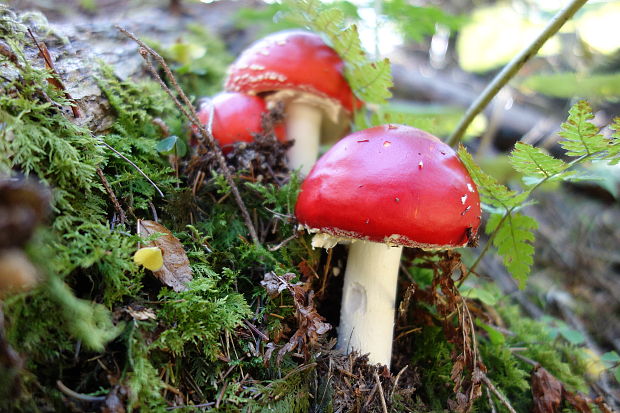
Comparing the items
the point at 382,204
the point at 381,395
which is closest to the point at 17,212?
the point at 382,204

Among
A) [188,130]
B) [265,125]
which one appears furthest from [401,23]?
[188,130]

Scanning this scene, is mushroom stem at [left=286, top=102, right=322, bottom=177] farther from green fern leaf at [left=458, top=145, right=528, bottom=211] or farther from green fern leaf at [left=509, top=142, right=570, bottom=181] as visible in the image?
green fern leaf at [left=509, top=142, right=570, bottom=181]

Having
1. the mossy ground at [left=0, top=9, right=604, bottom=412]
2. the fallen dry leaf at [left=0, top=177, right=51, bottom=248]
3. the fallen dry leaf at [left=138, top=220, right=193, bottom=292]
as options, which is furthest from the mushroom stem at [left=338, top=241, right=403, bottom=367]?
the fallen dry leaf at [left=0, top=177, right=51, bottom=248]

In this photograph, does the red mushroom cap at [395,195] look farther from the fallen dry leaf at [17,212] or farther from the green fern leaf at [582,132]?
the fallen dry leaf at [17,212]

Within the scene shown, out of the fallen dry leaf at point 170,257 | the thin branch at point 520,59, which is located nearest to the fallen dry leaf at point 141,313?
the fallen dry leaf at point 170,257

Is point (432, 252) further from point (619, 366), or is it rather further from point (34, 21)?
point (34, 21)

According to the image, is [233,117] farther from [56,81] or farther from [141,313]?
[141,313]
